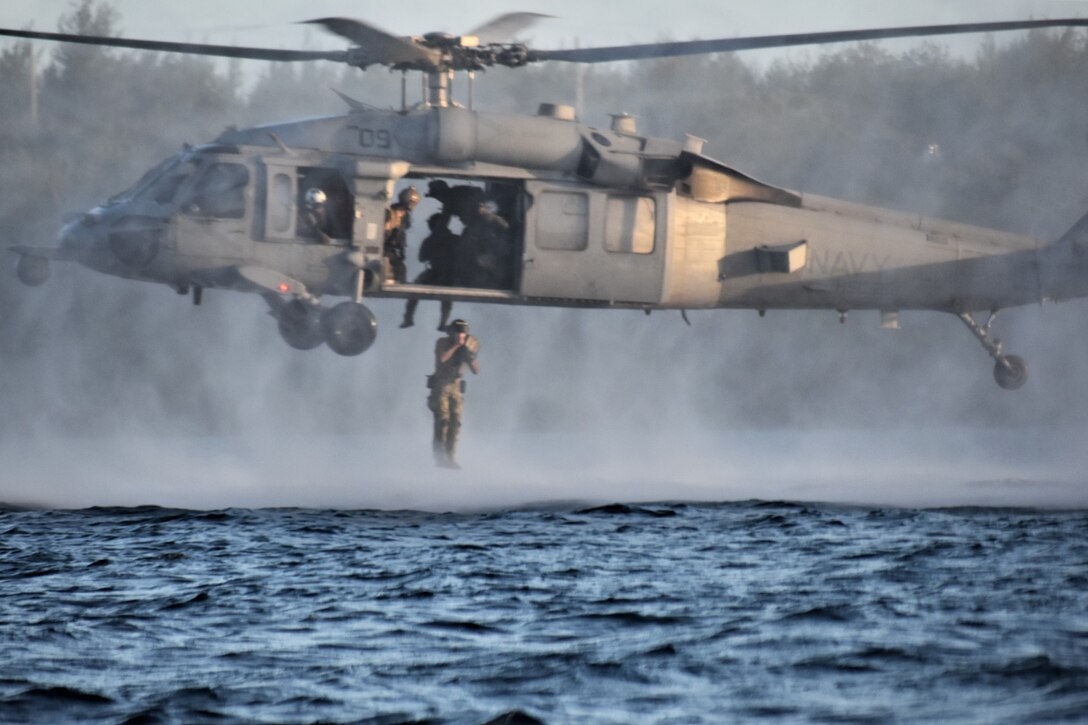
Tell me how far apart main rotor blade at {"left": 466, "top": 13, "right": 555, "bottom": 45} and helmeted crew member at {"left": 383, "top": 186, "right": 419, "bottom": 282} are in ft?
6.08

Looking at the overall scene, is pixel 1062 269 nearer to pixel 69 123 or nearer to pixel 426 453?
pixel 426 453

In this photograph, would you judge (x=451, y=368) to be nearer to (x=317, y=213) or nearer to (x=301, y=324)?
(x=301, y=324)

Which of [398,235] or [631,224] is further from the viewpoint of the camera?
[398,235]

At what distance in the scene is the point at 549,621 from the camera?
38.5 ft

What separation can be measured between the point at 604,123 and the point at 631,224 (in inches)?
824

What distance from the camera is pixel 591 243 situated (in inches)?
695

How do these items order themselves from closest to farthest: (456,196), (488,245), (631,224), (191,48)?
(191,48) → (631,224) → (488,245) → (456,196)

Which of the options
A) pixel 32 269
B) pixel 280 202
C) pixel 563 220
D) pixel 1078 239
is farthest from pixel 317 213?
pixel 1078 239

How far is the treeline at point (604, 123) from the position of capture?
35.3 metres

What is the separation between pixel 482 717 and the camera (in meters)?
9.20

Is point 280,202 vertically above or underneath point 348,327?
above

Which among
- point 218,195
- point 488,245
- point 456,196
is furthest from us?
point 456,196

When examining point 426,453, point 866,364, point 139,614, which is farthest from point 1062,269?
point 866,364

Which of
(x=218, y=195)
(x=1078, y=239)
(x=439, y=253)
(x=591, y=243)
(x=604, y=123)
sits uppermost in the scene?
(x=604, y=123)
